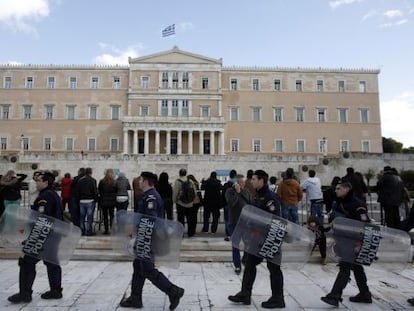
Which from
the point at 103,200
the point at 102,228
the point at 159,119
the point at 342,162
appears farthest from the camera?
the point at 159,119

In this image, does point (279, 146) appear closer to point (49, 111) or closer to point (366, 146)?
point (366, 146)

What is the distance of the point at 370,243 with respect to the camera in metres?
5.00

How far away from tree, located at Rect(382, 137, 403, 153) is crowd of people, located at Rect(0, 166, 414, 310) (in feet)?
199

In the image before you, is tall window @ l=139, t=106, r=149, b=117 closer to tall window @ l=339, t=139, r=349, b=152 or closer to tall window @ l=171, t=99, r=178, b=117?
tall window @ l=171, t=99, r=178, b=117

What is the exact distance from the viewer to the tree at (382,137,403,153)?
64.2 m

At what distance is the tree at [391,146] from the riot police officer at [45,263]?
6697 centimetres

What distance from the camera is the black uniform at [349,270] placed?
5.07 metres

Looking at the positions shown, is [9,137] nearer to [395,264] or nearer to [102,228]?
[102,228]

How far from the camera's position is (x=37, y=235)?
502 cm

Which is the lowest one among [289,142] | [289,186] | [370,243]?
[370,243]

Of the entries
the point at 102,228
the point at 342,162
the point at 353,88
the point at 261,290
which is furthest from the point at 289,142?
the point at 261,290

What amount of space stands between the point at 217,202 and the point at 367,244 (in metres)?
5.23

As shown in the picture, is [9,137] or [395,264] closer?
[395,264]

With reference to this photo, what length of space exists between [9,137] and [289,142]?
34.8m
